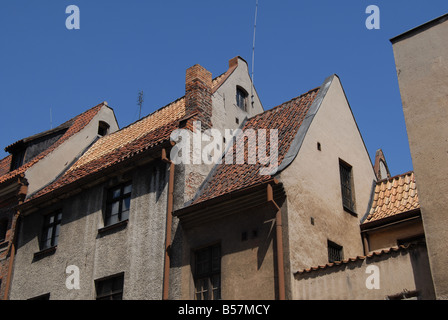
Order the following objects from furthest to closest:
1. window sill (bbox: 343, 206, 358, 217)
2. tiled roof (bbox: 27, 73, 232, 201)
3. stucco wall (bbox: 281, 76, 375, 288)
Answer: tiled roof (bbox: 27, 73, 232, 201) < window sill (bbox: 343, 206, 358, 217) < stucco wall (bbox: 281, 76, 375, 288)

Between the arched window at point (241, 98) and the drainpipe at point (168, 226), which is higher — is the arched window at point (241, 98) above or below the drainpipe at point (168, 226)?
above

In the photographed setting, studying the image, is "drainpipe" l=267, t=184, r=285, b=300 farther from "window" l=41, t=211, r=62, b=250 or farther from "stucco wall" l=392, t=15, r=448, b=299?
"window" l=41, t=211, r=62, b=250

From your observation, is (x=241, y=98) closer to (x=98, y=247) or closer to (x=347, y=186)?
(x=347, y=186)

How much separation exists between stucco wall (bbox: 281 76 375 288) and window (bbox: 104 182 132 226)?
5461 millimetres

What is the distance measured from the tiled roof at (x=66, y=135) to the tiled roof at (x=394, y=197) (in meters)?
12.0

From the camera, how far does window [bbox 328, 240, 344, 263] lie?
50.5ft

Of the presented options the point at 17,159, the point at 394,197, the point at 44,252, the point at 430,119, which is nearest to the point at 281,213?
the point at 430,119

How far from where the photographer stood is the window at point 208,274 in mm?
14531

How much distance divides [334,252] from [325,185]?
1818 millimetres

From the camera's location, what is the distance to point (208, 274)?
48.3 ft

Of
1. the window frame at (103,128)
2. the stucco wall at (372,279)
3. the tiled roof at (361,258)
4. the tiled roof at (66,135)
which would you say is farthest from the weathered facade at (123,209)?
the stucco wall at (372,279)

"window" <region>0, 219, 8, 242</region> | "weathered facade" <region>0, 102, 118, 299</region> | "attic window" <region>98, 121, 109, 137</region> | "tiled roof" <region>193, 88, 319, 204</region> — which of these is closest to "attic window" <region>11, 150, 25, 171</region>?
"weathered facade" <region>0, 102, 118, 299</region>

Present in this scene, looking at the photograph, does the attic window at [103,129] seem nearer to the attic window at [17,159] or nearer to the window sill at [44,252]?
the attic window at [17,159]
